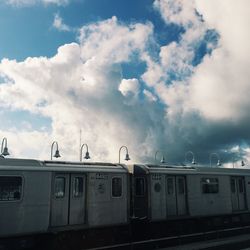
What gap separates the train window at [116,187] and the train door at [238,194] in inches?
369

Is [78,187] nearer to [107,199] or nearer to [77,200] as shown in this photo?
[77,200]

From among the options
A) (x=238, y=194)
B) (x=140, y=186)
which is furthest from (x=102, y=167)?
(x=238, y=194)

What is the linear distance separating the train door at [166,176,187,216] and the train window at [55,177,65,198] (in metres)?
6.49

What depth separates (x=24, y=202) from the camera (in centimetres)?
1449

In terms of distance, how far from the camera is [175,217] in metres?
20.4

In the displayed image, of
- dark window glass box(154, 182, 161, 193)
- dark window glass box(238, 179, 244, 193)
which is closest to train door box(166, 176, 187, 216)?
dark window glass box(154, 182, 161, 193)

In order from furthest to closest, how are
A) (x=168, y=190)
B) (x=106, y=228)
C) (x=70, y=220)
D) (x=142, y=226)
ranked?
(x=168, y=190)
(x=142, y=226)
(x=106, y=228)
(x=70, y=220)

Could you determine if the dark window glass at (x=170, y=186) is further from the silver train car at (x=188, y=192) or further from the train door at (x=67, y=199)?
the train door at (x=67, y=199)

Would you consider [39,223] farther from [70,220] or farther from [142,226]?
[142,226]

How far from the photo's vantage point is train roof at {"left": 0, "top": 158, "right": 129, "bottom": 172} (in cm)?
1453

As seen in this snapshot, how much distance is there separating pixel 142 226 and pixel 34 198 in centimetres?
646

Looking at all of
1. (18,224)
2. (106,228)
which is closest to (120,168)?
(106,228)

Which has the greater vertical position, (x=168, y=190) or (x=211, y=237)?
(x=168, y=190)

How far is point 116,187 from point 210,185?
285 inches
